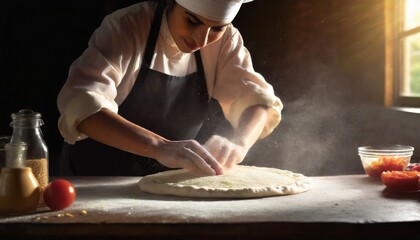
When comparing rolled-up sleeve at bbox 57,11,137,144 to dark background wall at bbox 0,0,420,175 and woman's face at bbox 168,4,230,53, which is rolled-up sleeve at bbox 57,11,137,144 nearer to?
woman's face at bbox 168,4,230,53

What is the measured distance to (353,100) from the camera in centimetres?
325

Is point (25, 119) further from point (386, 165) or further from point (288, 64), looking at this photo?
point (288, 64)

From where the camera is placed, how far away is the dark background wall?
10.7 feet

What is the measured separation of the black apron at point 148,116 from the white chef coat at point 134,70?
4 cm

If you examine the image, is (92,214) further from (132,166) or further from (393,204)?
(132,166)

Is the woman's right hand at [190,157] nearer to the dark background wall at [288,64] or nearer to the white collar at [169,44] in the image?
the white collar at [169,44]

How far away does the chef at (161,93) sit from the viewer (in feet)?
6.46

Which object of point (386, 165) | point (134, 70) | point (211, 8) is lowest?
point (386, 165)

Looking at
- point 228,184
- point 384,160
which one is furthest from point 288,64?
point 228,184

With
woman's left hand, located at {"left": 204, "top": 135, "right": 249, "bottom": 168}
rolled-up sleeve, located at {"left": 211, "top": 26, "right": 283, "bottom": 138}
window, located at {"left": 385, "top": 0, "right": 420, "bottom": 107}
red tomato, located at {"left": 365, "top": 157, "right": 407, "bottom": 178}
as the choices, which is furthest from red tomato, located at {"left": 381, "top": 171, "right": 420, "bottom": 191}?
window, located at {"left": 385, "top": 0, "right": 420, "bottom": 107}

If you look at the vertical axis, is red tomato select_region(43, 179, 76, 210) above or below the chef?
below

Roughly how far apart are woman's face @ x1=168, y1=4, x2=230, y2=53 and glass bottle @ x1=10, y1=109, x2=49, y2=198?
721 mm

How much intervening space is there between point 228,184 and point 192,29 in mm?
648

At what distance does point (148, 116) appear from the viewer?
2.54 meters
